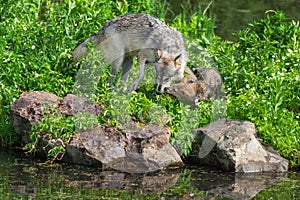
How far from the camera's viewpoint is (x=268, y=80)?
28.2 ft

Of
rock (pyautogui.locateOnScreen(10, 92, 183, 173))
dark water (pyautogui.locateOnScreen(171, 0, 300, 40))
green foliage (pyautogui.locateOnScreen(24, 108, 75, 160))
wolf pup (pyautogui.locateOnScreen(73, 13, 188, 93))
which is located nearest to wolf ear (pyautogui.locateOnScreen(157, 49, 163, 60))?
wolf pup (pyautogui.locateOnScreen(73, 13, 188, 93))

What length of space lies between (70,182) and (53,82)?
5.48ft

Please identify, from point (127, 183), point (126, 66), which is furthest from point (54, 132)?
point (126, 66)

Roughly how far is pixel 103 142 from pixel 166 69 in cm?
117

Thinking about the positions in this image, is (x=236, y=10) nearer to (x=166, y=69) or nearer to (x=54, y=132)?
(x=166, y=69)

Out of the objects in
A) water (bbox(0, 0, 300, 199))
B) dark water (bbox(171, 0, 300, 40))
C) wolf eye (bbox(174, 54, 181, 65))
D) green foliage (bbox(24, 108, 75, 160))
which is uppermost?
wolf eye (bbox(174, 54, 181, 65))

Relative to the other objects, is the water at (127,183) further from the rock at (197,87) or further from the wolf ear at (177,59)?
the wolf ear at (177,59)

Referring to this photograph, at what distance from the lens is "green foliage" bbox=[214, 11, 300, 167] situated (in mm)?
8156

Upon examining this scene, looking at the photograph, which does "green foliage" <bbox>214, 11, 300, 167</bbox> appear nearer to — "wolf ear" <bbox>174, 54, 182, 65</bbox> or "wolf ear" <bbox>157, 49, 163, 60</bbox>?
"wolf ear" <bbox>174, 54, 182, 65</bbox>

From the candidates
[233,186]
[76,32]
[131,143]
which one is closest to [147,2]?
[76,32]

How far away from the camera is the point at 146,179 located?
756 centimetres

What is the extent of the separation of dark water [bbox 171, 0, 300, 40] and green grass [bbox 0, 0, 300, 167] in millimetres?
2653

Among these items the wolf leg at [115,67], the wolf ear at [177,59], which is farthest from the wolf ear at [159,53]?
the wolf leg at [115,67]

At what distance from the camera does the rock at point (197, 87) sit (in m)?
8.47
